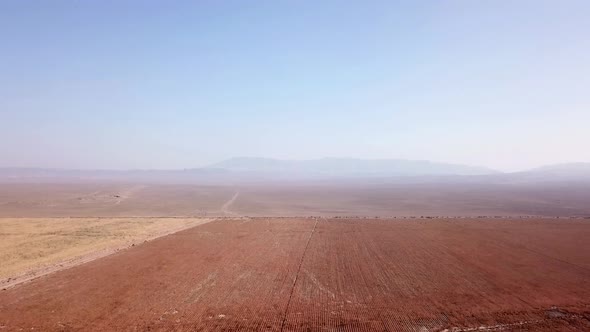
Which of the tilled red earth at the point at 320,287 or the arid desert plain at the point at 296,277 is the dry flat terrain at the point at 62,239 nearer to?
the arid desert plain at the point at 296,277

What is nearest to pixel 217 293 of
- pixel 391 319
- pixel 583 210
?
pixel 391 319

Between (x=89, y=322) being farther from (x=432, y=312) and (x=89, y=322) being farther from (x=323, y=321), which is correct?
(x=432, y=312)

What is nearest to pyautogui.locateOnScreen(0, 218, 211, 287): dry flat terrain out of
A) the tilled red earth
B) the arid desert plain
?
the arid desert plain

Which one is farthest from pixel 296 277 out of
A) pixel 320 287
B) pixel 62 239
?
pixel 62 239

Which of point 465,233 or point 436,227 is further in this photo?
point 436,227

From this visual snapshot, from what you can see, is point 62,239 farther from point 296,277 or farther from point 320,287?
point 320,287
